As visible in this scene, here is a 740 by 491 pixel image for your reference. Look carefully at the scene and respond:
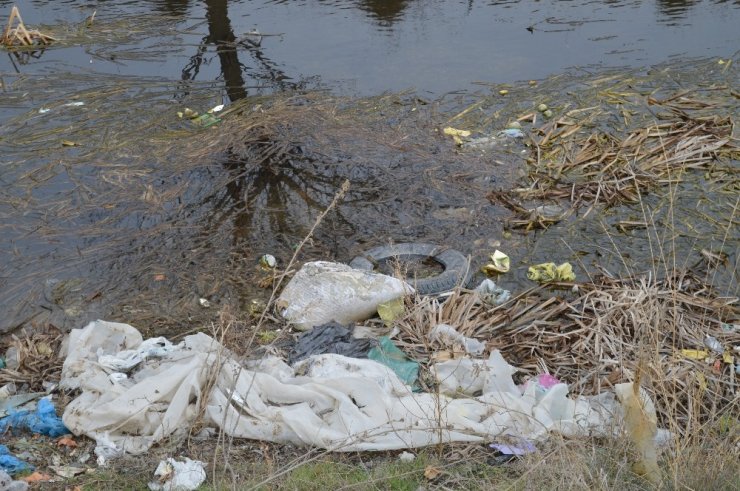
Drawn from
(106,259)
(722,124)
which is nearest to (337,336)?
(106,259)

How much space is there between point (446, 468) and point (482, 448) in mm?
230

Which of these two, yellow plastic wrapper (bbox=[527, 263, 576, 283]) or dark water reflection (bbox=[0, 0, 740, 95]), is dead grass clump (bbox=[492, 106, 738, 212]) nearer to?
yellow plastic wrapper (bbox=[527, 263, 576, 283])

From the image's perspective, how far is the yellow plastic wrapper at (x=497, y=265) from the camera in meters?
5.75

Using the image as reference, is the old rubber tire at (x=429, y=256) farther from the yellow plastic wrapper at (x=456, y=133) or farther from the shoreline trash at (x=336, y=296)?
the yellow plastic wrapper at (x=456, y=133)

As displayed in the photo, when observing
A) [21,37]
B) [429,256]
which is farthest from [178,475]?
[21,37]

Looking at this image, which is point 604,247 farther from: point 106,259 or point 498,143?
point 106,259

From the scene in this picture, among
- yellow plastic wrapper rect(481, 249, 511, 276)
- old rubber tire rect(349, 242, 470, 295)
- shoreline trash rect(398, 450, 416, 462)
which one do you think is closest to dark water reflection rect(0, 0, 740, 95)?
old rubber tire rect(349, 242, 470, 295)

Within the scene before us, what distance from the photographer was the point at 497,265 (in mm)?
5758

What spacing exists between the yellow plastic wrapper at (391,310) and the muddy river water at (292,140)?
0.89 meters

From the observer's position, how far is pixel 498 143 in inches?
294

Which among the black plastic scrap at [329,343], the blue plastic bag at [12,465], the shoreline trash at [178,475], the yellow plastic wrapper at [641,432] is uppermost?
the yellow plastic wrapper at [641,432]

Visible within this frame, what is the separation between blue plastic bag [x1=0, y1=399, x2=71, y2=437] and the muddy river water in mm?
1159

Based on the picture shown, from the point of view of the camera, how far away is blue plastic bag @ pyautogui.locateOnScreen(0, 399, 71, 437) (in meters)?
4.26

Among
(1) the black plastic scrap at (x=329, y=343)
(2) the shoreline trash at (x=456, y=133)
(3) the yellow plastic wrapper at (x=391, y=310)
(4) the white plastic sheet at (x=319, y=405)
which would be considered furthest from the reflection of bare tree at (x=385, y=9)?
(4) the white plastic sheet at (x=319, y=405)
